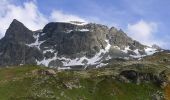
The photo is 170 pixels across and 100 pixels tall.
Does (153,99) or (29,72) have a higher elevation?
(29,72)

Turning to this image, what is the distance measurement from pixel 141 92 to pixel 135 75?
12.8 meters

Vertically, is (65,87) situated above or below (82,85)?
below

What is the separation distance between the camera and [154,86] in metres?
174

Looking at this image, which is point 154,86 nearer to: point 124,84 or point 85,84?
point 124,84

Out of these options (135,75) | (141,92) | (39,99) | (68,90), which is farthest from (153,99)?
(39,99)

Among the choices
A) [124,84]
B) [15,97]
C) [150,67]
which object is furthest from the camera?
[150,67]

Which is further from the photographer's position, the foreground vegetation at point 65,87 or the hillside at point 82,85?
the hillside at point 82,85

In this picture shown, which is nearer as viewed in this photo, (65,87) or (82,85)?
(65,87)

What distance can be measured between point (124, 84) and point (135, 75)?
7267mm

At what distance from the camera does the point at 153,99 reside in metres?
163

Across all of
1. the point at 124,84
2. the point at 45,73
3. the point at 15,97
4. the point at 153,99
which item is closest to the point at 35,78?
the point at 45,73

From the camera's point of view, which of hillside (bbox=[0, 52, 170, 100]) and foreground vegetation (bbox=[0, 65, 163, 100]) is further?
hillside (bbox=[0, 52, 170, 100])

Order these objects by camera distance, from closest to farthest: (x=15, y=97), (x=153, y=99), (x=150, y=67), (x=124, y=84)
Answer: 1. (x=15, y=97)
2. (x=153, y=99)
3. (x=124, y=84)
4. (x=150, y=67)

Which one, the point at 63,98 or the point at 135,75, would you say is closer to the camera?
the point at 63,98
